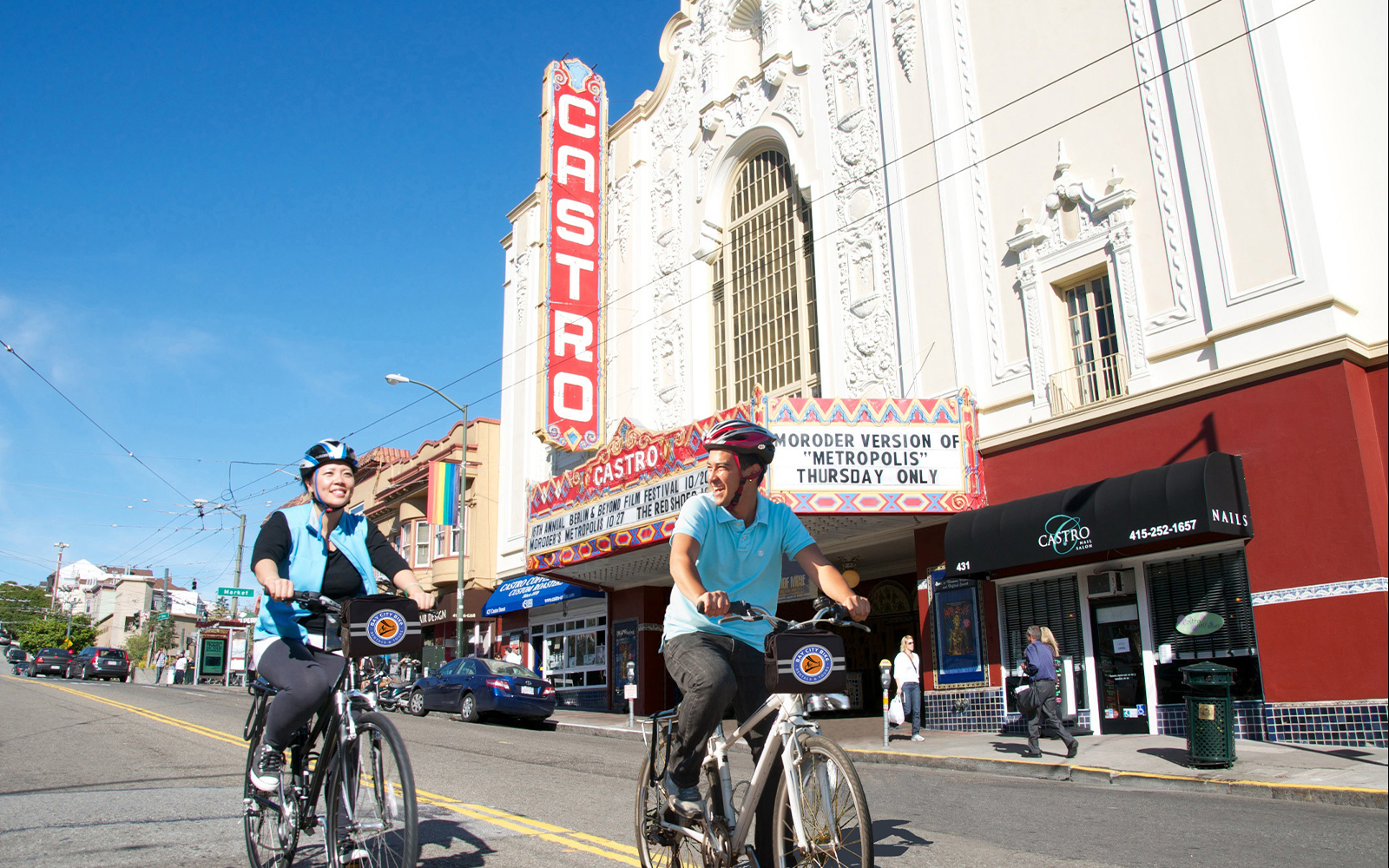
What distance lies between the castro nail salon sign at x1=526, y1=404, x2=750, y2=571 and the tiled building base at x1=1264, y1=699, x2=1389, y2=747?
30.0ft

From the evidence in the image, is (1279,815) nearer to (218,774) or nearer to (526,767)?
(526,767)

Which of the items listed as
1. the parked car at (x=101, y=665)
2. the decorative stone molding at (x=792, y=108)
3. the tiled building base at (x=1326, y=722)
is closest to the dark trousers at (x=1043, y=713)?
the tiled building base at (x=1326, y=722)

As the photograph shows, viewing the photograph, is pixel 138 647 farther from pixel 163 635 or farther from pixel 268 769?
pixel 268 769

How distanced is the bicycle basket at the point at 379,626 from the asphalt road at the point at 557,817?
936mm

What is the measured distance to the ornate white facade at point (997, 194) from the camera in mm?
13297

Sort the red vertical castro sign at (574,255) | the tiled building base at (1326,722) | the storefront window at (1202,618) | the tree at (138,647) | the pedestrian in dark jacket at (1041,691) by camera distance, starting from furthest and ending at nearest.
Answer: the tree at (138,647), the red vertical castro sign at (574,255), the storefront window at (1202,618), the pedestrian in dark jacket at (1041,691), the tiled building base at (1326,722)

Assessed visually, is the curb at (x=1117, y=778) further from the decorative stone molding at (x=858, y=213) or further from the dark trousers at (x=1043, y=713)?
the decorative stone molding at (x=858, y=213)

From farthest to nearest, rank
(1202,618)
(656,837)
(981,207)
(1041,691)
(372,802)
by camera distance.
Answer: (981,207) < (1202,618) < (1041,691) < (656,837) < (372,802)

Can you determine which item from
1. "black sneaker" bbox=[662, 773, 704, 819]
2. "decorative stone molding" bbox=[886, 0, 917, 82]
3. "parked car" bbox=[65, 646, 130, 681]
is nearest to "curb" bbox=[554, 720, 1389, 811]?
"black sneaker" bbox=[662, 773, 704, 819]

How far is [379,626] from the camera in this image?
175 inches

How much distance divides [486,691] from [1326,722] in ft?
48.7

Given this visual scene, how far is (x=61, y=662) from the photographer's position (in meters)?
46.3

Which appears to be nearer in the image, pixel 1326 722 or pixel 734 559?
pixel 734 559

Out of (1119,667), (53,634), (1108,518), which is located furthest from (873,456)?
(53,634)
